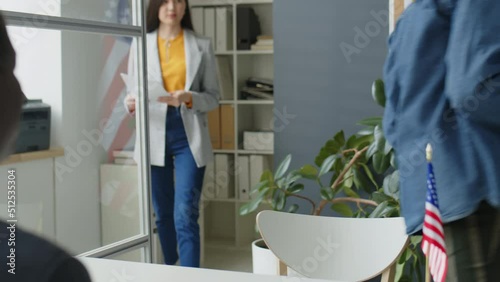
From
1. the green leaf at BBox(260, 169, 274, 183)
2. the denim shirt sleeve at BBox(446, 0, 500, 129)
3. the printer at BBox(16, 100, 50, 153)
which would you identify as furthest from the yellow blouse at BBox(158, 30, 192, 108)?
the denim shirt sleeve at BBox(446, 0, 500, 129)

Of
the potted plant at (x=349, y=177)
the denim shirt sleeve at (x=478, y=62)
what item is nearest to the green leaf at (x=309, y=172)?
the potted plant at (x=349, y=177)

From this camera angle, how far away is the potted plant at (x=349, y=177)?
9.82ft

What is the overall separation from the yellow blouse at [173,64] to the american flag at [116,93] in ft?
4.49

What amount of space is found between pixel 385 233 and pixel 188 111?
6.23 ft

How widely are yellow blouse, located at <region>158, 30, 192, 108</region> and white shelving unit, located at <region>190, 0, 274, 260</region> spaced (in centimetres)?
161

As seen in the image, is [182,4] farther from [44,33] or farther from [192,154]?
[44,33]

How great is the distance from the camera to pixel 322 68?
11.3 ft

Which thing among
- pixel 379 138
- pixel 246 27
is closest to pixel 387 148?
pixel 379 138

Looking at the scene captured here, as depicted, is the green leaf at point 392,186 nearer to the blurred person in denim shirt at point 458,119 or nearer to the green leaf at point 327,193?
the green leaf at point 327,193

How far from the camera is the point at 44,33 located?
1.84 m

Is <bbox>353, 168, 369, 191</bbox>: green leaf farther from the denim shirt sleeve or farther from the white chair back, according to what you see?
the denim shirt sleeve

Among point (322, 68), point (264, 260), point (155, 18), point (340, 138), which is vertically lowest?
point (264, 260)

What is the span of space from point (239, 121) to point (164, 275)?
4267mm

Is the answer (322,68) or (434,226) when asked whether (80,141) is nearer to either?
(434,226)
